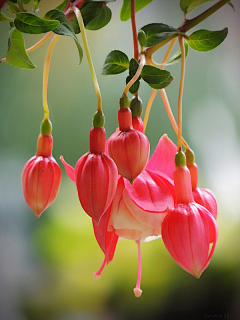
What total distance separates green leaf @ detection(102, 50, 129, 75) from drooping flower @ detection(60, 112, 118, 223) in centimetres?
9

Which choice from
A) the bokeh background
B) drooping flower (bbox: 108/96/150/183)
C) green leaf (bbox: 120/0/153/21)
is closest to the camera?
drooping flower (bbox: 108/96/150/183)

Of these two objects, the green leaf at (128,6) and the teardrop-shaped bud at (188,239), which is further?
the green leaf at (128,6)

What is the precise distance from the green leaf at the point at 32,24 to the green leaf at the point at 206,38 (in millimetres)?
145

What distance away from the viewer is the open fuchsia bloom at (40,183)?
0.30 metres

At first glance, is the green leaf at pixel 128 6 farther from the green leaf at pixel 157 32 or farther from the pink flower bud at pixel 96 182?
the pink flower bud at pixel 96 182

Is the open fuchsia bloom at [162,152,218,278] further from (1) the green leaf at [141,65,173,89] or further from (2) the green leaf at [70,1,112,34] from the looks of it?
(2) the green leaf at [70,1,112,34]

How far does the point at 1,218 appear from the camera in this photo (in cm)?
139

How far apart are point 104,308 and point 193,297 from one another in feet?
1.32

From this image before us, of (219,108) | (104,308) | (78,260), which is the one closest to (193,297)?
(104,308)

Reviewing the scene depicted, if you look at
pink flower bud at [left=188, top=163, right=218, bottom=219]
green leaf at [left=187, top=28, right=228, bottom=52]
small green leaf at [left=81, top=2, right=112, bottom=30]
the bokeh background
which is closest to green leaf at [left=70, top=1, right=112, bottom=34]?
small green leaf at [left=81, top=2, right=112, bottom=30]

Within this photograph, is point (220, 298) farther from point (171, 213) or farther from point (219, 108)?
point (171, 213)

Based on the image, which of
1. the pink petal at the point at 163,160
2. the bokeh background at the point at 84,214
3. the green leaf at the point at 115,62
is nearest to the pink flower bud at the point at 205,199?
the pink petal at the point at 163,160

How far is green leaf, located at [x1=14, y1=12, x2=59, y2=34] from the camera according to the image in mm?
240

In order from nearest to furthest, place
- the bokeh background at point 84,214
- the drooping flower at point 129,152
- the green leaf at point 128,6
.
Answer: the drooping flower at point 129,152, the green leaf at point 128,6, the bokeh background at point 84,214
